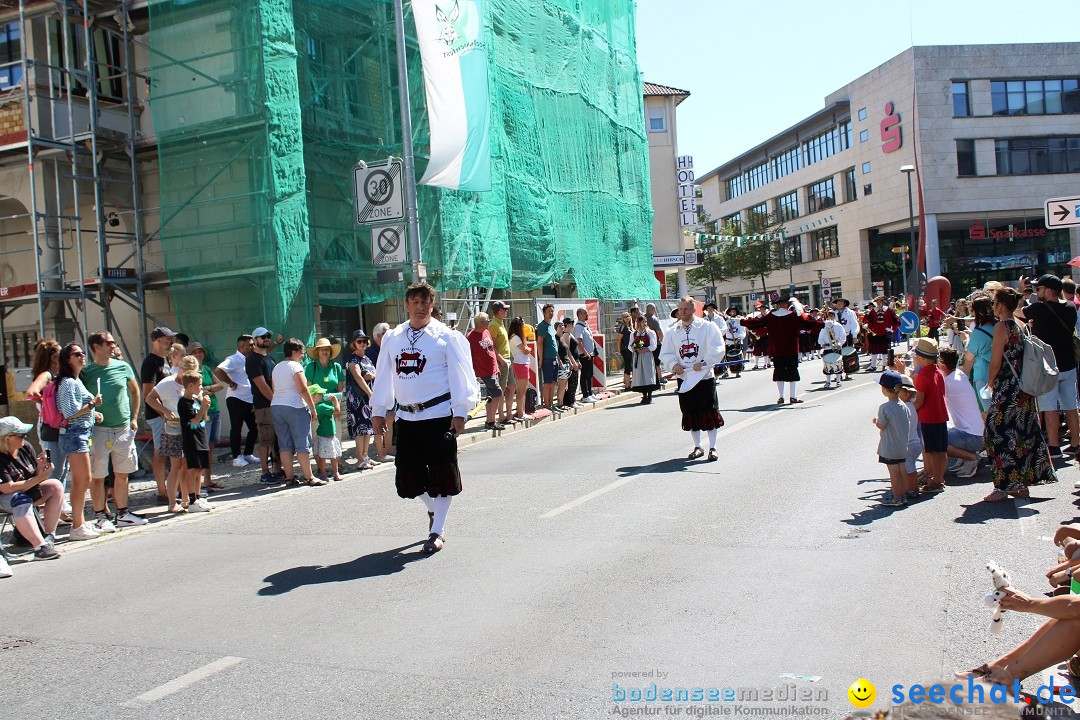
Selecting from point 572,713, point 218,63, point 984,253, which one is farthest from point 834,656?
point 984,253

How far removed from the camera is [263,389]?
11.5 m

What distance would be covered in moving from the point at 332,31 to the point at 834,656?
632 inches

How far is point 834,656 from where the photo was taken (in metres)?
4.61

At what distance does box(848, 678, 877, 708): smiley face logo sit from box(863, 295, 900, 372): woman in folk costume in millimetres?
20009

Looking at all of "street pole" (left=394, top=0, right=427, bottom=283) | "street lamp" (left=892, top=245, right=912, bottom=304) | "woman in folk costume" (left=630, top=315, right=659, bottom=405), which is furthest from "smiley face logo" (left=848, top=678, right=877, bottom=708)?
"street lamp" (left=892, top=245, right=912, bottom=304)

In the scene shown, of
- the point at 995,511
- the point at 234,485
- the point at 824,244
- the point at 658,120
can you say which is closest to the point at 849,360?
the point at 995,511

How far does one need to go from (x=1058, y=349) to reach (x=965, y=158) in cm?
5118

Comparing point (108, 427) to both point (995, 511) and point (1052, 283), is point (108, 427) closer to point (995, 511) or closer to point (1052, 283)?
point (995, 511)

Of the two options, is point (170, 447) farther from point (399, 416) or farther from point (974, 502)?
point (974, 502)

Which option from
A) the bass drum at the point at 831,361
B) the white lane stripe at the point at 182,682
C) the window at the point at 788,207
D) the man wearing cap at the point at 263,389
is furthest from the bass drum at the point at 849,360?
the window at the point at 788,207

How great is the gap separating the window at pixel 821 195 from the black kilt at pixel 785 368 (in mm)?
54047

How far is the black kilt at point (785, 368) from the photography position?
16.3 metres

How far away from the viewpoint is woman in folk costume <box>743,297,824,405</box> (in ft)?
52.9

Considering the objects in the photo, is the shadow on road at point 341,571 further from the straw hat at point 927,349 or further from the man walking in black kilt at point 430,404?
the straw hat at point 927,349
